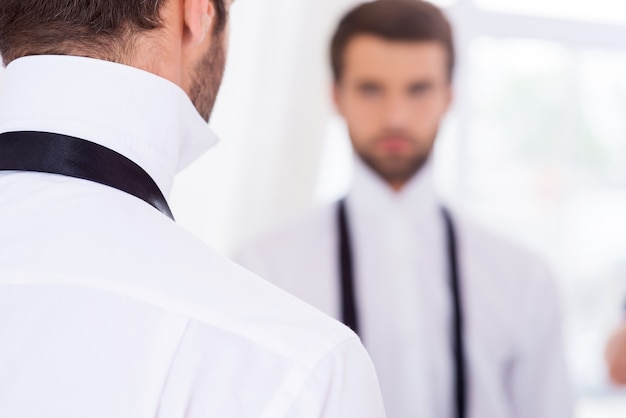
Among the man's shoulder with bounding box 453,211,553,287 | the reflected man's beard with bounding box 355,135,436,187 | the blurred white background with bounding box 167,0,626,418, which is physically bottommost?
the blurred white background with bounding box 167,0,626,418

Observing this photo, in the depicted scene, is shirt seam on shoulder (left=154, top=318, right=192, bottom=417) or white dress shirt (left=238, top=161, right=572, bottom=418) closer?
shirt seam on shoulder (left=154, top=318, right=192, bottom=417)

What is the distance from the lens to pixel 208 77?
73cm

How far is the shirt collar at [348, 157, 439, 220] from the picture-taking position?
5.53 feet

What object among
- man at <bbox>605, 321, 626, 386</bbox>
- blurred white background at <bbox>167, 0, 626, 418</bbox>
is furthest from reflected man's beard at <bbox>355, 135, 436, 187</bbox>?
blurred white background at <bbox>167, 0, 626, 418</bbox>

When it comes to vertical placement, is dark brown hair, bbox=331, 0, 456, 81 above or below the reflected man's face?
above

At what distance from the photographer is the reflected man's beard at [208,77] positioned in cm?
72

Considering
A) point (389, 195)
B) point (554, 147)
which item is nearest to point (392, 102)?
point (389, 195)

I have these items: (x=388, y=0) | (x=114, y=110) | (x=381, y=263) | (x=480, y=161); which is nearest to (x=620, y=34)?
(x=480, y=161)

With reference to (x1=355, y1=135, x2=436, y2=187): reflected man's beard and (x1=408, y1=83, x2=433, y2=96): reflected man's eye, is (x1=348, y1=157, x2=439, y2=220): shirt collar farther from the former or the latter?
(x1=408, y1=83, x2=433, y2=96): reflected man's eye

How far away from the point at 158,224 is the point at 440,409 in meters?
1.03

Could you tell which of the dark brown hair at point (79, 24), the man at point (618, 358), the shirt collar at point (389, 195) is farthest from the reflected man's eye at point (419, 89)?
the dark brown hair at point (79, 24)

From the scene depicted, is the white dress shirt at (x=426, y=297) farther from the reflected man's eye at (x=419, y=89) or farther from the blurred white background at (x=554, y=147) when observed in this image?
the blurred white background at (x=554, y=147)

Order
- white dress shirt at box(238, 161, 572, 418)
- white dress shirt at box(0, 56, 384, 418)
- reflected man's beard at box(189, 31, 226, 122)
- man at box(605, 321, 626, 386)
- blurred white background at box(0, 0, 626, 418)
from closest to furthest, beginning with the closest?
white dress shirt at box(0, 56, 384, 418), reflected man's beard at box(189, 31, 226, 122), white dress shirt at box(238, 161, 572, 418), man at box(605, 321, 626, 386), blurred white background at box(0, 0, 626, 418)

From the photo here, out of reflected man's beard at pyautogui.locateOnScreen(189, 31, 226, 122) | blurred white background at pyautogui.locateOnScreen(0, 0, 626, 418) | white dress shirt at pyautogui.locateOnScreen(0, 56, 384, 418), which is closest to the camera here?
white dress shirt at pyautogui.locateOnScreen(0, 56, 384, 418)
